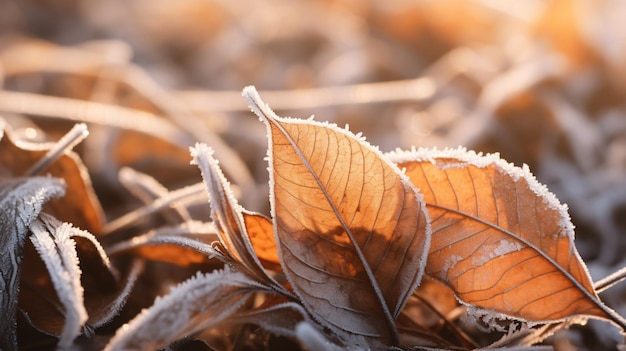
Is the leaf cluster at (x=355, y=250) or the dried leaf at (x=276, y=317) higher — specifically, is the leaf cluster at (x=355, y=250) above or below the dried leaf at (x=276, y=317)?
above

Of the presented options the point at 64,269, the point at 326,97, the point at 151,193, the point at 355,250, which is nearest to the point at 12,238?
the point at 64,269

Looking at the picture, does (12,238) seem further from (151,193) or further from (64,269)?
(151,193)

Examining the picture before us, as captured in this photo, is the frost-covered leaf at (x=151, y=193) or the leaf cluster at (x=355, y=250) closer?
the leaf cluster at (x=355, y=250)

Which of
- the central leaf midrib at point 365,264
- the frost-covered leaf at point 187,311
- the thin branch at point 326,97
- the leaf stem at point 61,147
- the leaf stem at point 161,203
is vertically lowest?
the frost-covered leaf at point 187,311

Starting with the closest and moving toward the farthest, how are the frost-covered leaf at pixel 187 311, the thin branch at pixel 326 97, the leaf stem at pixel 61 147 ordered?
1. the frost-covered leaf at pixel 187 311
2. the leaf stem at pixel 61 147
3. the thin branch at pixel 326 97

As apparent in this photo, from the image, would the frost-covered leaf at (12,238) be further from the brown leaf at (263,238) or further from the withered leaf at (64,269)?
the brown leaf at (263,238)

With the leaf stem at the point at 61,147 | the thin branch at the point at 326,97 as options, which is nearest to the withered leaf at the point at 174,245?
the leaf stem at the point at 61,147

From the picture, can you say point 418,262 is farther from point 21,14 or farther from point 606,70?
point 21,14
